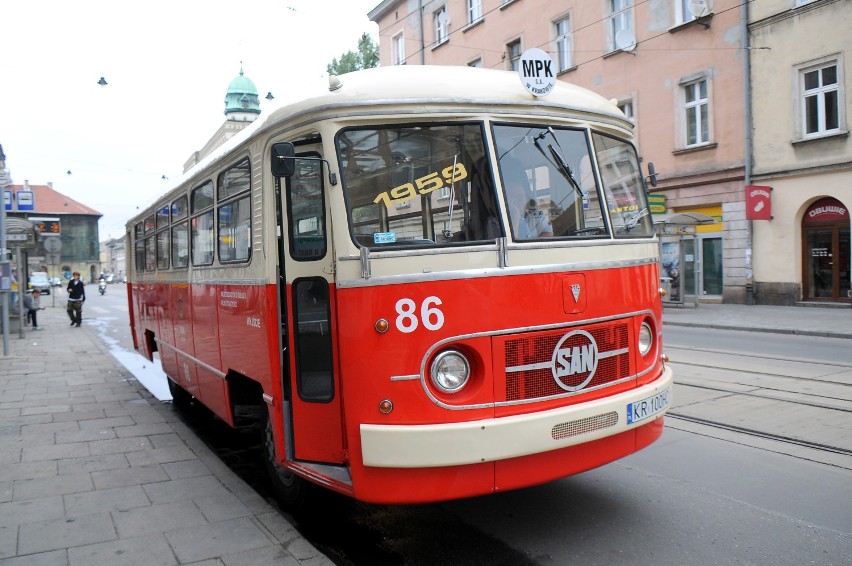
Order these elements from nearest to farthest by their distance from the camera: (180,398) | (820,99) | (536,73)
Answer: (536,73), (180,398), (820,99)

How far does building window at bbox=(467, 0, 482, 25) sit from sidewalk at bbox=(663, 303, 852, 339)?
54.7 ft

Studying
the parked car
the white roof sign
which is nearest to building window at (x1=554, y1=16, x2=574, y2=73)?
the white roof sign

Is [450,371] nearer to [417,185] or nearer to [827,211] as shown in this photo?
[417,185]

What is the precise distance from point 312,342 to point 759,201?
18652 mm

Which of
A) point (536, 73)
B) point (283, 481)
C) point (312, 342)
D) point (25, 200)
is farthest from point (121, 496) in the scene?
point (25, 200)

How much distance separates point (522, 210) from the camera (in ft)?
13.3

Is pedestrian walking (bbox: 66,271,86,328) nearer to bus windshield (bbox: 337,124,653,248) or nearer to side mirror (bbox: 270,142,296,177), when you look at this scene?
side mirror (bbox: 270,142,296,177)

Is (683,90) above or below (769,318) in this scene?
above

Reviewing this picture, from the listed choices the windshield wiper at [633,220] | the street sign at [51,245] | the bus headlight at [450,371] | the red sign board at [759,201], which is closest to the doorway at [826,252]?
the red sign board at [759,201]

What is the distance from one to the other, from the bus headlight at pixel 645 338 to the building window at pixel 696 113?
62.6ft

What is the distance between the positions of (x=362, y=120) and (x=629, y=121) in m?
2.00

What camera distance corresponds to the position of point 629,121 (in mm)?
4875

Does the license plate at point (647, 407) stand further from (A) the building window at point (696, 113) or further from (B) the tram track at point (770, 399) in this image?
(A) the building window at point (696, 113)

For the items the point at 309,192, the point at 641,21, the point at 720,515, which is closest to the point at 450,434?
the point at 309,192
